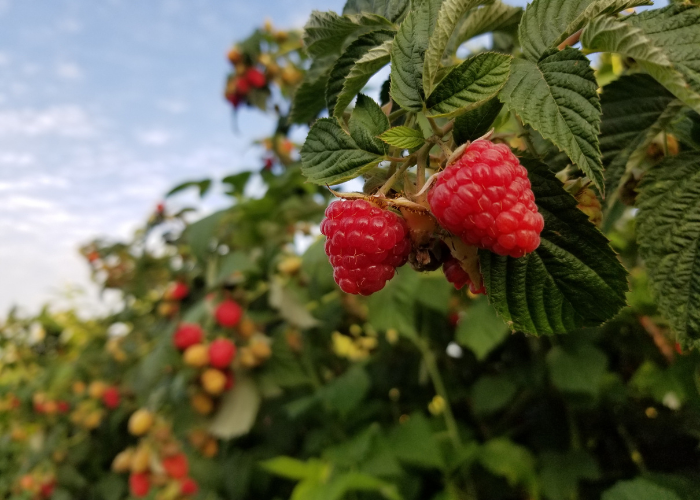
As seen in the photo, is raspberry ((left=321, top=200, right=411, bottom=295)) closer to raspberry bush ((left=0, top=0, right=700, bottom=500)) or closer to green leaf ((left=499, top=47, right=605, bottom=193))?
raspberry bush ((left=0, top=0, right=700, bottom=500))

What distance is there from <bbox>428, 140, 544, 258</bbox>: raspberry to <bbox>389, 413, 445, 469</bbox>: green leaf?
2.19ft

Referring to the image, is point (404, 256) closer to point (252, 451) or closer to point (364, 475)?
point (364, 475)

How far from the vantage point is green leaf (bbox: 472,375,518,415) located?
3.21 feet

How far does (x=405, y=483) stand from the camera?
920 millimetres

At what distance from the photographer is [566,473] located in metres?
0.86

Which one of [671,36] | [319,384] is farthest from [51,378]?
[671,36]

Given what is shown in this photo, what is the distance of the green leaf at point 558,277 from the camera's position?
0.33m

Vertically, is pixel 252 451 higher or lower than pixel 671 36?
lower

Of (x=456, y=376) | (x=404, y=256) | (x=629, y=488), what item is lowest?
(x=456, y=376)

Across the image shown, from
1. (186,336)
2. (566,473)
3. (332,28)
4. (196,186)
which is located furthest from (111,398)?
(332,28)

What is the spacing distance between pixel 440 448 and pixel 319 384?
1.39 feet

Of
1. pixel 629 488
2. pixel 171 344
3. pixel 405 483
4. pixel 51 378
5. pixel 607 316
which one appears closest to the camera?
pixel 607 316

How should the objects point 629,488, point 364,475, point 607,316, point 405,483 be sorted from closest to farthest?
point 607,316, point 629,488, point 364,475, point 405,483

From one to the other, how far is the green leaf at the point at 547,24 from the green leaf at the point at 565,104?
26 mm
